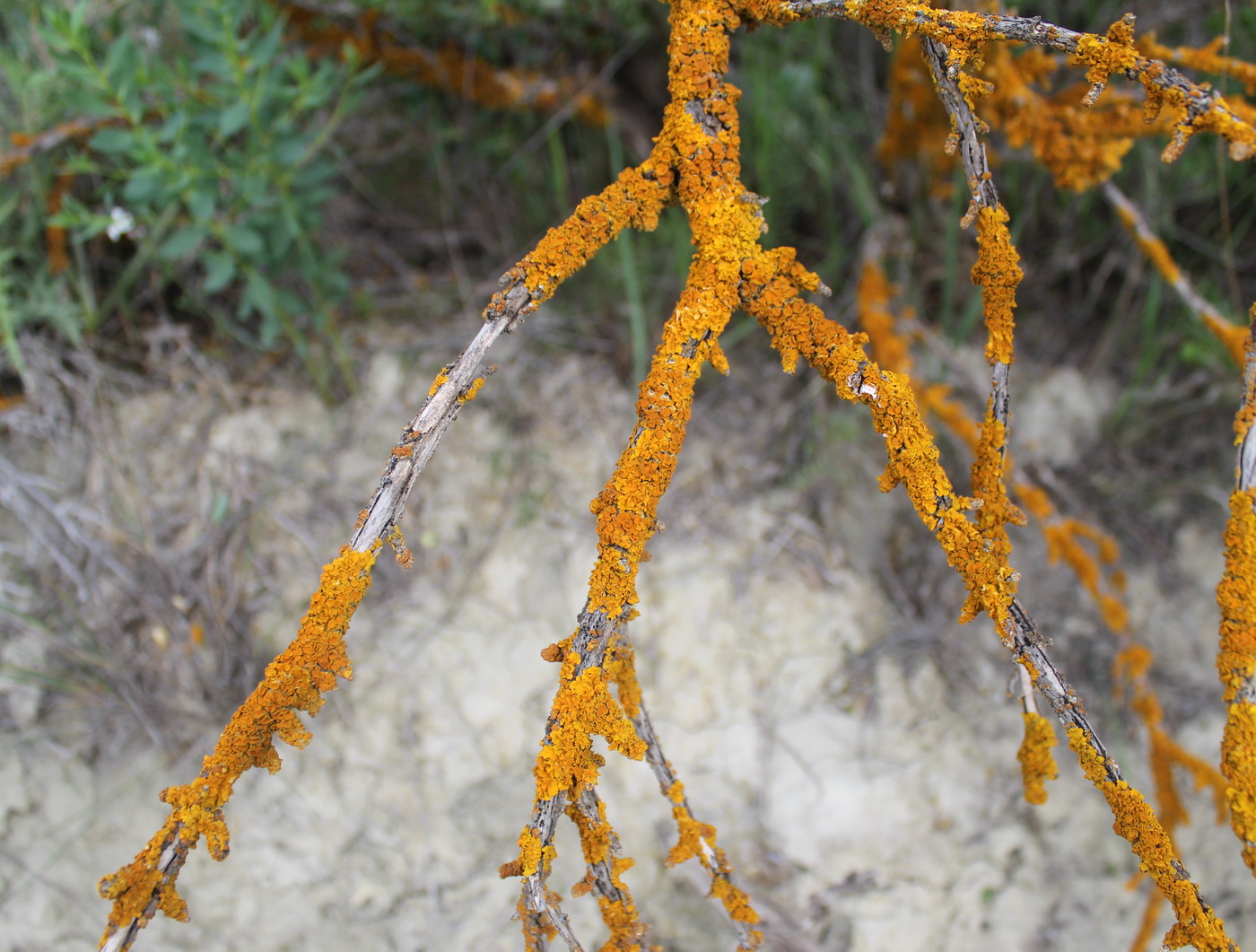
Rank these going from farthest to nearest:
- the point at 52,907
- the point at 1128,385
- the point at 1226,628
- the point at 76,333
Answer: the point at 1128,385, the point at 76,333, the point at 52,907, the point at 1226,628

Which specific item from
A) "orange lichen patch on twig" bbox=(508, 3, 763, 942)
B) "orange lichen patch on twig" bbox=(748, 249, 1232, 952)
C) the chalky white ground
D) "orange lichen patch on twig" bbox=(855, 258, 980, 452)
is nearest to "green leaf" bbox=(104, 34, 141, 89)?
the chalky white ground

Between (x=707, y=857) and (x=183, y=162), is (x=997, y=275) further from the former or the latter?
(x=183, y=162)

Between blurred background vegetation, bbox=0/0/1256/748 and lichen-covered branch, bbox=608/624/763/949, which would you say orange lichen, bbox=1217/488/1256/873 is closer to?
lichen-covered branch, bbox=608/624/763/949

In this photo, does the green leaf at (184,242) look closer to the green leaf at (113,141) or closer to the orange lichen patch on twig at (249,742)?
the green leaf at (113,141)

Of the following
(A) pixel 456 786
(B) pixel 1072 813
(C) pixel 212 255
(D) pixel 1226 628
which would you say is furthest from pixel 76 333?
(B) pixel 1072 813

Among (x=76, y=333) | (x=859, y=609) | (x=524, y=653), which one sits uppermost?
(x=76, y=333)

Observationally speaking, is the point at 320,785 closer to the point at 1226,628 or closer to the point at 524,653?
the point at 524,653

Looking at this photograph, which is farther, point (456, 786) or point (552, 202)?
point (552, 202)
